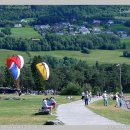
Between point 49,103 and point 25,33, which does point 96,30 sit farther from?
point 49,103

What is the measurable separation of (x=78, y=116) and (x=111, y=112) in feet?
8.57

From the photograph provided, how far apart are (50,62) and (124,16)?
283cm

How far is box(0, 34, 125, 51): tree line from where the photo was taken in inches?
845

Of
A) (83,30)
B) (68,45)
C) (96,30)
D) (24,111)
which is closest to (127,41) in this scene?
(96,30)

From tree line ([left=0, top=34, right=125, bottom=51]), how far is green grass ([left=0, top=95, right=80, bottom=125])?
6.42 ft

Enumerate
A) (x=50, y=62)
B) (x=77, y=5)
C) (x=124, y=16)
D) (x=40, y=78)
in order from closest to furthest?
Answer: (x=77, y=5), (x=124, y=16), (x=50, y=62), (x=40, y=78)

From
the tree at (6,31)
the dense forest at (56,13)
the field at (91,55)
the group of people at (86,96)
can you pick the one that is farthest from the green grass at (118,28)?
the tree at (6,31)

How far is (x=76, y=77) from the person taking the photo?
907 inches

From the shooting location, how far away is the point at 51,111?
23.6 m

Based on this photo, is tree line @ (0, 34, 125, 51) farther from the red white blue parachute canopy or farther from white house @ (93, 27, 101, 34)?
the red white blue parachute canopy

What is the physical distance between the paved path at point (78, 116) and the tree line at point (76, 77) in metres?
0.65

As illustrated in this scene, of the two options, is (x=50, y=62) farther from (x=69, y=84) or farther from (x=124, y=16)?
(x=124, y=16)

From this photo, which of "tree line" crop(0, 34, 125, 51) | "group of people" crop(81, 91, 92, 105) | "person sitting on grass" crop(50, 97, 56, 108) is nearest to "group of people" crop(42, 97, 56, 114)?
"person sitting on grass" crop(50, 97, 56, 108)

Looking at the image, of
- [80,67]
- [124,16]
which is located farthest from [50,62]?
[124,16]
